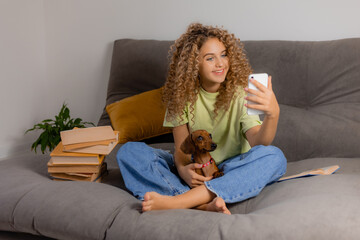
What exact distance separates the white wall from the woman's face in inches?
36.7

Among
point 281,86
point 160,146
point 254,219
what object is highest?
point 281,86

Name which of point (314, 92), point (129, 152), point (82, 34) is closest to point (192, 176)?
point (129, 152)

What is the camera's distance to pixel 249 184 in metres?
1.54

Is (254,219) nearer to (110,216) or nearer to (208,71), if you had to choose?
(110,216)

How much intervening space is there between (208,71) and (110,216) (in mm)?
712

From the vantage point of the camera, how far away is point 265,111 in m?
1.48

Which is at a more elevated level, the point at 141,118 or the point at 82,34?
the point at 82,34

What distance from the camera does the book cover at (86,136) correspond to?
1731 millimetres

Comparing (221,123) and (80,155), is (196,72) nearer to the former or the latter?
(221,123)

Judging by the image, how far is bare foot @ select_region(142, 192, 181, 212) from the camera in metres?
1.42

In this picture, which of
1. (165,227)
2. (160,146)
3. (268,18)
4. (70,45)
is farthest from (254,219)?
(70,45)

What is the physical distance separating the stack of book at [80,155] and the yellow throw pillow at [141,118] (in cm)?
57

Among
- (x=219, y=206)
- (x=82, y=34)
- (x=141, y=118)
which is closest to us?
(x=219, y=206)

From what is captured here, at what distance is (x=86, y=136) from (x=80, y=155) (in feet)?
0.26
